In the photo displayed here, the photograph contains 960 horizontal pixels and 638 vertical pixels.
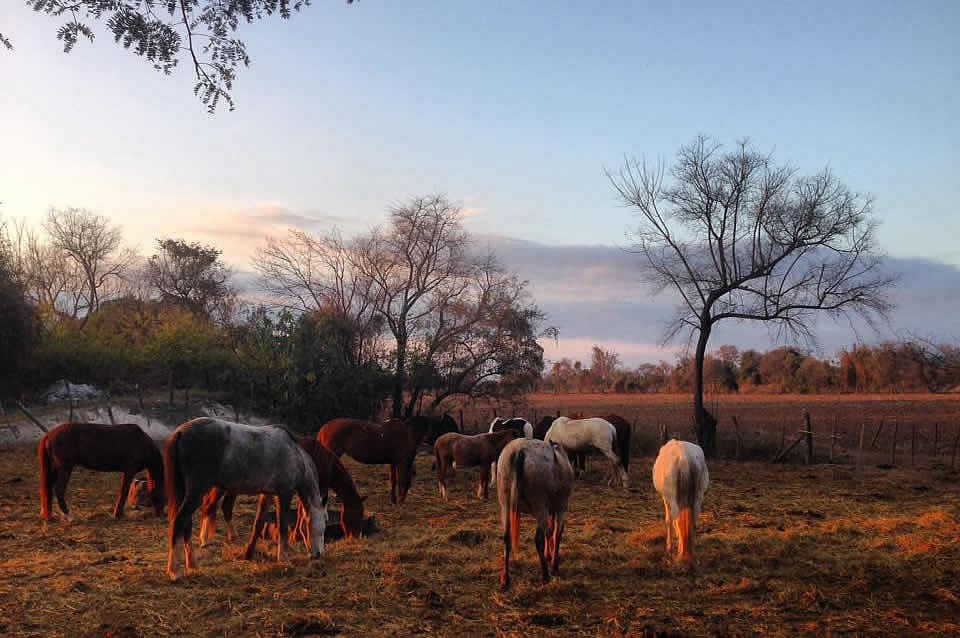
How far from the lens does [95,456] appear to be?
11.2 m

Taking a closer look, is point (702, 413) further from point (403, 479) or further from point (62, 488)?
point (62, 488)

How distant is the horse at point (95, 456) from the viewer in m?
10.9

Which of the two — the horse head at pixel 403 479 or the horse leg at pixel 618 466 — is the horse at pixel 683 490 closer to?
the horse head at pixel 403 479

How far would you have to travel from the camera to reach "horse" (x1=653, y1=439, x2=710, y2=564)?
7.94m

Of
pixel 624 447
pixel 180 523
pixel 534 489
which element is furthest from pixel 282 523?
pixel 624 447

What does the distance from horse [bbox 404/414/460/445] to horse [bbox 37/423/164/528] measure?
8.73 m

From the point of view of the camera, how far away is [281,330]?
28578 millimetres

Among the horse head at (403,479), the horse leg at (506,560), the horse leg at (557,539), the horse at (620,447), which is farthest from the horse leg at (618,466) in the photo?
the horse leg at (506,560)

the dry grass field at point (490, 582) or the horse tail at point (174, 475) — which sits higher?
the horse tail at point (174, 475)

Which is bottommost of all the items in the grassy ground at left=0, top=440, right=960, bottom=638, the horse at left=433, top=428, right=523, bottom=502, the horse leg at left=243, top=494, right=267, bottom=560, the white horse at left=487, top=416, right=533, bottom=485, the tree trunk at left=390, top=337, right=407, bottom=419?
the grassy ground at left=0, top=440, right=960, bottom=638

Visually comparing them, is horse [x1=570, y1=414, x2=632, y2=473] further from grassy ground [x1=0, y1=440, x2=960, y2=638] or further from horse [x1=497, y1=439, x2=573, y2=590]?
horse [x1=497, y1=439, x2=573, y2=590]

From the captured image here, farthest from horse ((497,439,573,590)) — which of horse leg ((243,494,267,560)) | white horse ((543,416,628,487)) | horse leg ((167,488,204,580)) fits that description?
white horse ((543,416,628,487))

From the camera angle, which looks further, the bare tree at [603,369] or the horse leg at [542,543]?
the bare tree at [603,369]

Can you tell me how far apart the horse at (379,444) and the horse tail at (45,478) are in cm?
428
